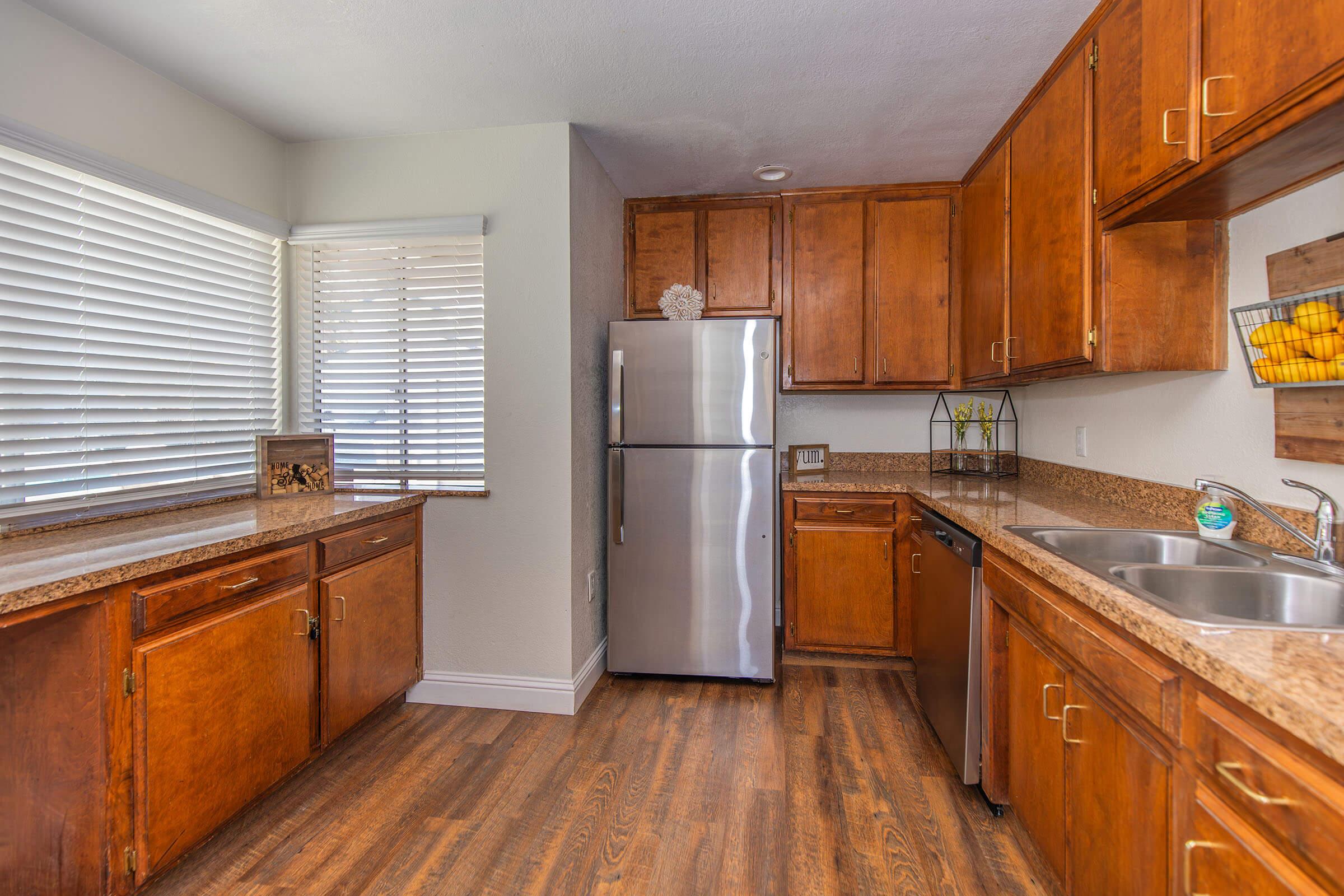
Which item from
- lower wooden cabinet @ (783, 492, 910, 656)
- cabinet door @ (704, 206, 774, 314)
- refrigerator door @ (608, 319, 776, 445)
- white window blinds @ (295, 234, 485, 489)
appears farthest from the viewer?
cabinet door @ (704, 206, 774, 314)

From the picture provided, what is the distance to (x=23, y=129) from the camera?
178 centimetres

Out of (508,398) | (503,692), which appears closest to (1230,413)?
(508,398)

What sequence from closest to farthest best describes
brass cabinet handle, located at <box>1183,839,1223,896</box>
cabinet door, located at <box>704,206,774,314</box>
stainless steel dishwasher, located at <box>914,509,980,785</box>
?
brass cabinet handle, located at <box>1183,839,1223,896</box> → stainless steel dishwasher, located at <box>914,509,980,785</box> → cabinet door, located at <box>704,206,774,314</box>

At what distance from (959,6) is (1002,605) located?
68.7 inches

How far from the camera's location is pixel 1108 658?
1.23 m

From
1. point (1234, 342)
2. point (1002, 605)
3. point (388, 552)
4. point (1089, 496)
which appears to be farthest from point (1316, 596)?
point (388, 552)

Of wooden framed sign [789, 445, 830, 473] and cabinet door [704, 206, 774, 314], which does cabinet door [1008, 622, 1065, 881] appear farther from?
cabinet door [704, 206, 774, 314]

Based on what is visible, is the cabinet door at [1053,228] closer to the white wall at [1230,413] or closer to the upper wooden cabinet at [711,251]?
the white wall at [1230,413]

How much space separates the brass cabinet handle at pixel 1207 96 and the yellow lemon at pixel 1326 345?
497 mm

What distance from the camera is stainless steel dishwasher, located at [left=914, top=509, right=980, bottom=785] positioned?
195 centimetres

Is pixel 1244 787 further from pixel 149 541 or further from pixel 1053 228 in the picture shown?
pixel 149 541

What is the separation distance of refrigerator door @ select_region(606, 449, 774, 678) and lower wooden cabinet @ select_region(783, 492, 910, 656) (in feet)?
0.89

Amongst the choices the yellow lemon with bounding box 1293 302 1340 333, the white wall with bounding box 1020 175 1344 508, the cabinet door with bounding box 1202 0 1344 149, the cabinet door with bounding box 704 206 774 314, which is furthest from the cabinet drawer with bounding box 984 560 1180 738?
the cabinet door with bounding box 704 206 774 314

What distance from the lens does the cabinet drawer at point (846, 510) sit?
299 centimetres
